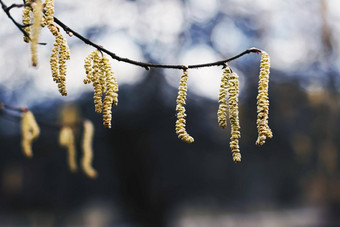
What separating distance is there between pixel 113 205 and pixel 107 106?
14593mm

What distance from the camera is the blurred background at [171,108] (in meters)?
6.20

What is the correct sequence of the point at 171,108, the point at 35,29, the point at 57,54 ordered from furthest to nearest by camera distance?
the point at 171,108 → the point at 57,54 → the point at 35,29

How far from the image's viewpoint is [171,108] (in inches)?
350

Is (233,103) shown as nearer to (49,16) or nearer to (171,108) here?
(49,16)

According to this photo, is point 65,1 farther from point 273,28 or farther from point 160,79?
A: point 273,28

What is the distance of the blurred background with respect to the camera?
6203mm

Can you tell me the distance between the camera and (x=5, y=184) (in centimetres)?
1221

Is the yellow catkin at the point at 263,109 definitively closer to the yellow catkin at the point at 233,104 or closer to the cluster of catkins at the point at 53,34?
the yellow catkin at the point at 233,104

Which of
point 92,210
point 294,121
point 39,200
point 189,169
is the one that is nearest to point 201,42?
point 294,121

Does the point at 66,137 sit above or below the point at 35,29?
above

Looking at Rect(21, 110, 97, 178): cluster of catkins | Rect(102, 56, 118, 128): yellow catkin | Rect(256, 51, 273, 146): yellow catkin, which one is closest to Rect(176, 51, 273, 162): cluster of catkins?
Rect(256, 51, 273, 146): yellow catkin

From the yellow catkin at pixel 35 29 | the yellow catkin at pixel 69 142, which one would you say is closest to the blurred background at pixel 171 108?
the yellow catkin at pixel 69 142

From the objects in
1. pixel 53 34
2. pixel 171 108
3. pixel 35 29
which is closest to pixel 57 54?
pixel 53 34

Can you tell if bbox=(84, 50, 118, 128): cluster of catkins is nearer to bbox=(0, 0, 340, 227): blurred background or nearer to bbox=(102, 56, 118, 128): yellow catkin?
bbox=(102, 56, 118, 128): yellow catkin
